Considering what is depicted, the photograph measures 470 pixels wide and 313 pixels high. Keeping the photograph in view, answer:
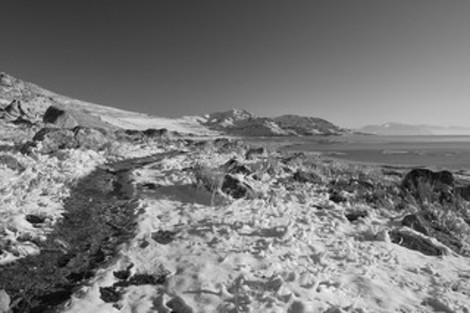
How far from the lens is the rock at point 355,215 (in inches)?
282

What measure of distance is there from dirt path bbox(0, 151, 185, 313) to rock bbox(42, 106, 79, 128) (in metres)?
20.8

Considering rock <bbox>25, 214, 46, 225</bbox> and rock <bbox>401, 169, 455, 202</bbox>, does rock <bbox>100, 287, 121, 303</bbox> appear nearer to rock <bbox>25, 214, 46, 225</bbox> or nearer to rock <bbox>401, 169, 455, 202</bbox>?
rock <bbox>25, 214, 46, 225</bbox>

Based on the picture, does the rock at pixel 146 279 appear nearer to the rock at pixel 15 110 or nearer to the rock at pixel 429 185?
the rock at pixel 429 185

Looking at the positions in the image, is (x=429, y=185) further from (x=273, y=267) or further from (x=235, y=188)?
→ (x=273, y=267)

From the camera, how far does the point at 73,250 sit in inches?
200

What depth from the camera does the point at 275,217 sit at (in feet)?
22.4

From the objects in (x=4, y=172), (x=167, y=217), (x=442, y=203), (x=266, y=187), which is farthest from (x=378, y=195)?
(x=4, y=172)

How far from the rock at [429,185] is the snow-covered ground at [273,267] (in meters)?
3.43

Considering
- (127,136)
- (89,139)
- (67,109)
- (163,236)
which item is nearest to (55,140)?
(89,139)

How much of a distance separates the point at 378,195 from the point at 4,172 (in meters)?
12.3

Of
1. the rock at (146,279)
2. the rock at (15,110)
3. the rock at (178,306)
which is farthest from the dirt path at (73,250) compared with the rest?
the rock at (15,110)

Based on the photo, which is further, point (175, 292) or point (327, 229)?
point (327, 229)

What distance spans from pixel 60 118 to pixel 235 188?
2477 centimetres

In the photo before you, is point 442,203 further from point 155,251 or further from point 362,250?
point 155,251
